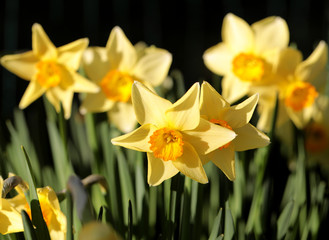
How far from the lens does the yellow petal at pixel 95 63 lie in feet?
3.90

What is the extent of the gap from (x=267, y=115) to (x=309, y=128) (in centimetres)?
25

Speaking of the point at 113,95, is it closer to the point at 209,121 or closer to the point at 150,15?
the point at 209,121

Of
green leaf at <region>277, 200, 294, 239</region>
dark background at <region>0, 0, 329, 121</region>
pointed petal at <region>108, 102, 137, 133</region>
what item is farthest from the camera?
dark background at <region>0, 0, 329, 121</region>

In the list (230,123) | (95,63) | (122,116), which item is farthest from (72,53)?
(230,123)

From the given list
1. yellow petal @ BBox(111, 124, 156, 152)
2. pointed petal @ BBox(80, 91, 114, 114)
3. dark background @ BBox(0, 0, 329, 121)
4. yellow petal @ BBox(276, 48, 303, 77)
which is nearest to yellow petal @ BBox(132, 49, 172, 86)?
pointed petal @ BBox(80, 91, 114, 114)

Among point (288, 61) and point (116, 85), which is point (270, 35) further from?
point (116, 85)

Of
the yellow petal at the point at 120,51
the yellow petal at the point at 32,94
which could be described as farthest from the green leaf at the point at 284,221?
the yellow petal at the point at 32,94

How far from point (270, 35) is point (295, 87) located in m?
0.18

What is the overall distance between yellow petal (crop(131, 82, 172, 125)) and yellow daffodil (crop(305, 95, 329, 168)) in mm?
783

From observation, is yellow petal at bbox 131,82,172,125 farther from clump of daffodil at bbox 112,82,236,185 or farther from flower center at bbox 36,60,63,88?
flower center at bbox 36,60,63,88

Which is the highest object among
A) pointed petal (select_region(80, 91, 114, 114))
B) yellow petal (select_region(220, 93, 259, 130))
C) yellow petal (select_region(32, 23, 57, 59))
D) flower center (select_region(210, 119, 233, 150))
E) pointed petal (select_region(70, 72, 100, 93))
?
yellow petal (select_region(32, 23, 57, 59))

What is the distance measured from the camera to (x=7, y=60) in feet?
3.73

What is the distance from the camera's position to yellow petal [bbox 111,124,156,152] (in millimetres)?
766

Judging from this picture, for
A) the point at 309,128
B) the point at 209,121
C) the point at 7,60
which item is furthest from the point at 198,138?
the point at 309,128
